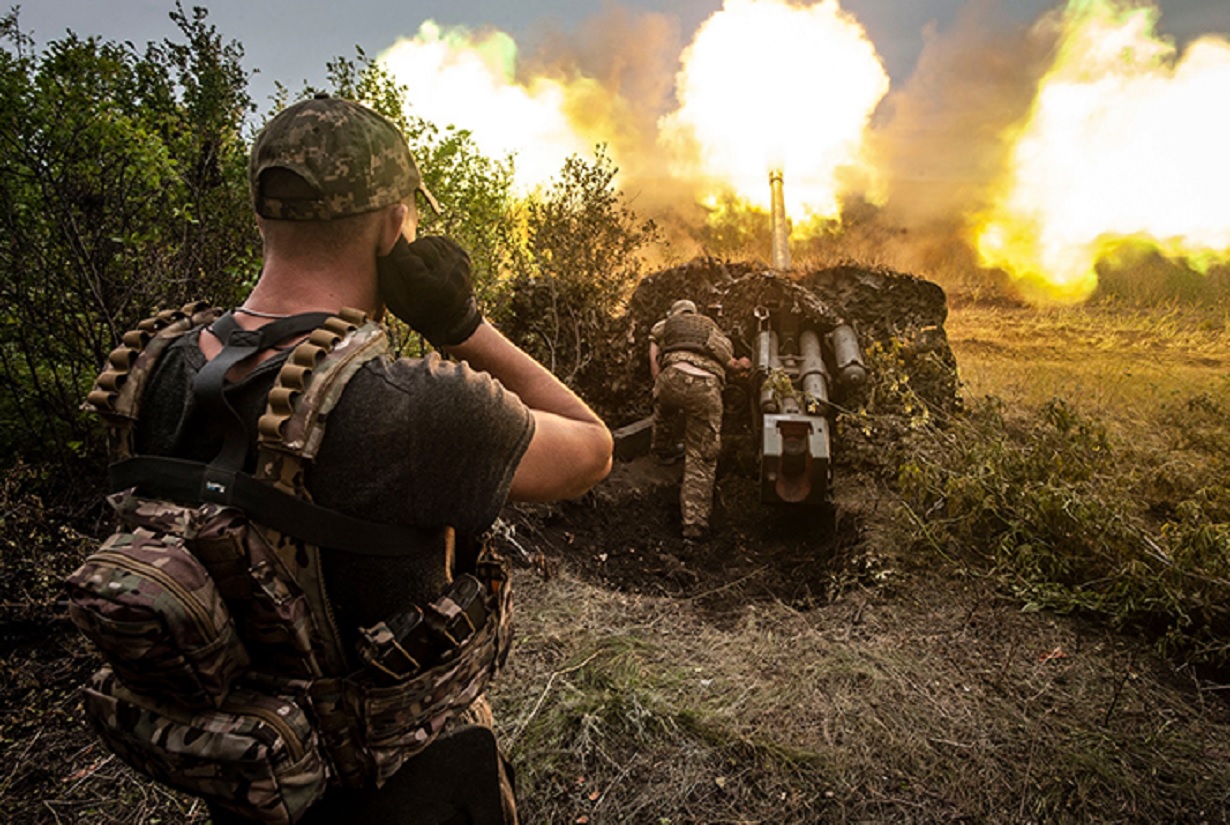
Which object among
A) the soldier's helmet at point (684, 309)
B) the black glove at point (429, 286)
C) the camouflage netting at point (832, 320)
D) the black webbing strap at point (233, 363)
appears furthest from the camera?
the soldier's helmet at point (684, 309)

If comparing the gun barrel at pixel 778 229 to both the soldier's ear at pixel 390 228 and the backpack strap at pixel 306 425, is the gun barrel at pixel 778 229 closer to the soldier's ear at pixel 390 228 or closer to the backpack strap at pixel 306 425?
the soldier's ear at pixel 390 228

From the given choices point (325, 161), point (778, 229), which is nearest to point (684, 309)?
point (778, 229)

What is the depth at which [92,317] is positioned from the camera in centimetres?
471

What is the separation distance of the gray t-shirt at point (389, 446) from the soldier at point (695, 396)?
4.90 m

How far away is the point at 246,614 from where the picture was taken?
3.96 feet

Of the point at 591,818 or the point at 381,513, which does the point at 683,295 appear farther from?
the point at 381,513

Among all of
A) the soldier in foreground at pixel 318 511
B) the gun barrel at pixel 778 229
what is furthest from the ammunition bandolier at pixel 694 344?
the soldier in foreground at pixel 318 511

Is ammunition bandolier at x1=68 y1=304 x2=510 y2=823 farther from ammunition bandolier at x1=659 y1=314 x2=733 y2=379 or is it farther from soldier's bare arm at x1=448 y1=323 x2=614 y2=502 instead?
ammunition bandolier at x1=659 y1=314 x2=733 y2=379

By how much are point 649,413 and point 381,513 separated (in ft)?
23.6

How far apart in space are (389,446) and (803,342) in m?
6.69

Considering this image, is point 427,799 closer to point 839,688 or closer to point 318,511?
point 318,511

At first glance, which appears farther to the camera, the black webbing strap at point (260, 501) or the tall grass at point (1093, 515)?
the tall grass at point (1093, 515)

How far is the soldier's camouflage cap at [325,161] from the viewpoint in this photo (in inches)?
56.0

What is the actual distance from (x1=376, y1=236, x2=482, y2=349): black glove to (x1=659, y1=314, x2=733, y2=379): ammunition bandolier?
4861 mm
